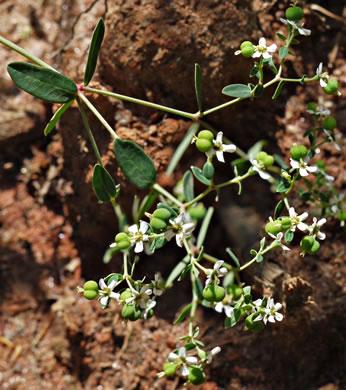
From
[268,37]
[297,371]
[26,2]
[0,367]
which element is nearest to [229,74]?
[268,37]

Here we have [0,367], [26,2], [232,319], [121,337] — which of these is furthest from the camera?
[26,2]

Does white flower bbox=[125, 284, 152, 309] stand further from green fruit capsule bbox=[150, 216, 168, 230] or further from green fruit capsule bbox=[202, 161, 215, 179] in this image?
green fruit capsule bbox=[202, 161, 215, 179]

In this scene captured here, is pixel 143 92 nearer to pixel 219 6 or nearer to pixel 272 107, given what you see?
pixel 219 6

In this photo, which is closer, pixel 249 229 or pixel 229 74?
pixel 229 74

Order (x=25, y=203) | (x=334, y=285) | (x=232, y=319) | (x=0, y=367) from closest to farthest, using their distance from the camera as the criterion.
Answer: (x=232, y=319) < (x=334, y=285) < (x=0, y=367) < (x=25, y=203)

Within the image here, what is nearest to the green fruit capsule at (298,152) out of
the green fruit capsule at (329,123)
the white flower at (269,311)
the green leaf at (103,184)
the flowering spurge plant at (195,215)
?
the flowering spurge plant at (195,215)

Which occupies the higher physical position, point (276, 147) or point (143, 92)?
point (143, 92)

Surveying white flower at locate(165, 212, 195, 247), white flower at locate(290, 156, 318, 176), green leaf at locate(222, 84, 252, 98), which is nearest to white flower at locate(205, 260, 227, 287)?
white flower at locate(165, 212, 195, 247)
